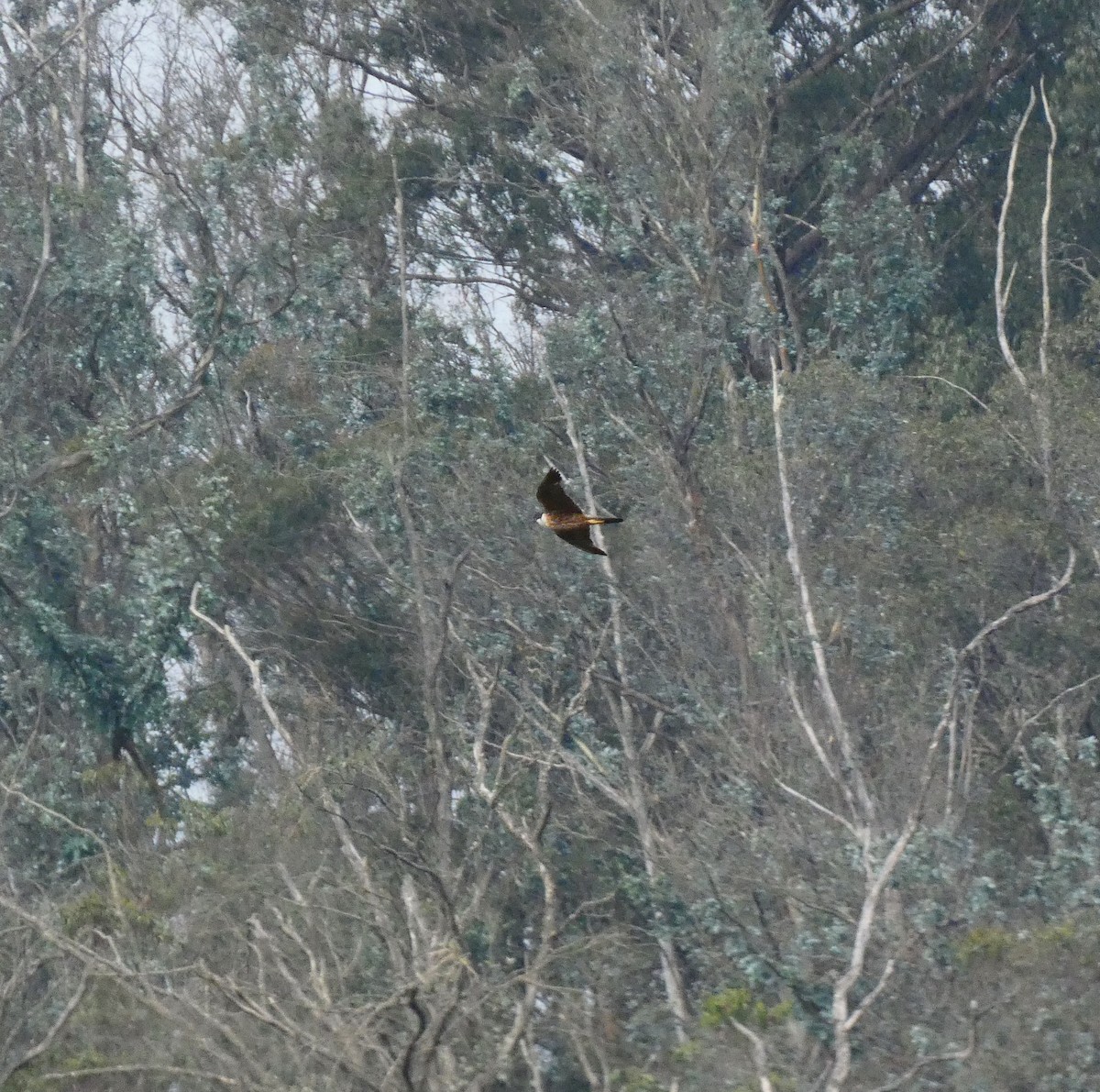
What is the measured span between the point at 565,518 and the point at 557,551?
27.5 ft

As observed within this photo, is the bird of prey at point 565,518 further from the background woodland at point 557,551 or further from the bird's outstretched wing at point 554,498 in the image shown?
the background woodland at point 557,551

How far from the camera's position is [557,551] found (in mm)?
16969

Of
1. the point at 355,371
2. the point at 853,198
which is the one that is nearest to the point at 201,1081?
the point at 355,371

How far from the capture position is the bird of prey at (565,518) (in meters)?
8.41

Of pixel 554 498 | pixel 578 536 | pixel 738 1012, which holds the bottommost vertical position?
pixel 738 1012

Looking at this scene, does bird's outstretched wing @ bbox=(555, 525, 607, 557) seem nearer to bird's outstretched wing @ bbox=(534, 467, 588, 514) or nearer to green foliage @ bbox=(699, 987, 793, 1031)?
bird's outstretched wing @ bbox=(534, 467, 588, 514)

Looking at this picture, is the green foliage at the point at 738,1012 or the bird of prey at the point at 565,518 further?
the green foliage at the point at 738,1012

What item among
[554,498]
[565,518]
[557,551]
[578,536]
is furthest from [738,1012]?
[557,551]

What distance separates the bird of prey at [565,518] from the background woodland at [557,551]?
4.34ft

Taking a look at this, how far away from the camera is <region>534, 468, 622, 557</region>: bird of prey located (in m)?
8.41

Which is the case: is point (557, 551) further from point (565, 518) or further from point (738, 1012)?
point (565, 518)

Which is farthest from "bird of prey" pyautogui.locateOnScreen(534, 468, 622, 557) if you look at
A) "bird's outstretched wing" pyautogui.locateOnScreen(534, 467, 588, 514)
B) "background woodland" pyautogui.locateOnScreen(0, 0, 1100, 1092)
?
"background woodland" pyautogui.locateOnScreen(0, 0, 1100, 1092)

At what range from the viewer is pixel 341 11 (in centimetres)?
2342

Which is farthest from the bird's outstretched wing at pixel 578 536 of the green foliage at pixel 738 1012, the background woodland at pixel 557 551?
the green foliage at pixel 738 1012
